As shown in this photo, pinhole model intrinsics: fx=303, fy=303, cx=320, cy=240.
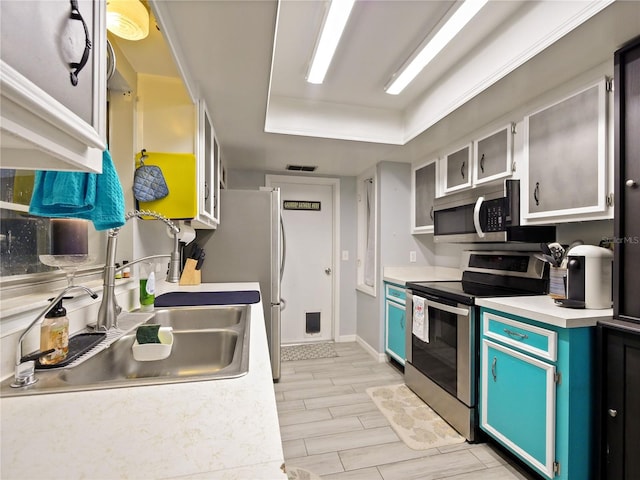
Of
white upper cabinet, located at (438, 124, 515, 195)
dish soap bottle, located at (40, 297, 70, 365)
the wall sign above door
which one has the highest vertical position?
white upper cabinet, located at (438, 124, 515, 195)

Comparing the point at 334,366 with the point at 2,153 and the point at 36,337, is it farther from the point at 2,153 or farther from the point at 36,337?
the point at 2,153

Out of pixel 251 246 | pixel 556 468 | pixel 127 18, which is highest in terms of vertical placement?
pixel 127 18

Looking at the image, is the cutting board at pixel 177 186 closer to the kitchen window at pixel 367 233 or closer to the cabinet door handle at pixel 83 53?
the cabinet door handle at pixel 83 53

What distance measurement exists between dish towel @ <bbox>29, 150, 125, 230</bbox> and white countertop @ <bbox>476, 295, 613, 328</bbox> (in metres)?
1.82

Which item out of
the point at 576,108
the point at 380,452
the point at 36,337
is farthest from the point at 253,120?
the point at 380,452

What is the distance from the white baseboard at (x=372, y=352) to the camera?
3270mm

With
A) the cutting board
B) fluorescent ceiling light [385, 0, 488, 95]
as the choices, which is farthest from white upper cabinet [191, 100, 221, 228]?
fluorescent ceiling light [385, 0, 488, 95]

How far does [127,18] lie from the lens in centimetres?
124

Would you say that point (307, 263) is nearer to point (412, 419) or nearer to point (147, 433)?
point (412, 419)

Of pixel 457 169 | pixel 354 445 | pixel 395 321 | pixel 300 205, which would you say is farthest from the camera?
pixel 300 205

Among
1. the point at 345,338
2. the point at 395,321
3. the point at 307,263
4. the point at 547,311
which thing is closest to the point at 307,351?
the point at 345,338

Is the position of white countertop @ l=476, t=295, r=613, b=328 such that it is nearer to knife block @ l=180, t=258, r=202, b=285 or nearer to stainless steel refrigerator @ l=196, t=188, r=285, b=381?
stainless steel refrigerator @ l=196, t=188, r=285, b=381

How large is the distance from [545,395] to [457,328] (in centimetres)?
61

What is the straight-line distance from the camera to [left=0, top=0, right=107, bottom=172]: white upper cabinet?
387 millimetres
